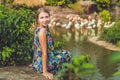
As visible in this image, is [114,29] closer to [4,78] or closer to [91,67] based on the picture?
[4,78]

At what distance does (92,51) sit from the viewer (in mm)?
11727

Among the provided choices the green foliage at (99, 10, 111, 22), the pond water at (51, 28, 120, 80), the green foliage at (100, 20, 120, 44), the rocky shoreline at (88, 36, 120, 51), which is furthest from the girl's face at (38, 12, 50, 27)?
the green foliage at (99, 10, 111, 22)

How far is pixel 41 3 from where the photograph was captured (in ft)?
69.1

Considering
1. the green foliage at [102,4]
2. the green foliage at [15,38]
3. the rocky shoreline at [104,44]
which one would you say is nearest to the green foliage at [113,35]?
the rocky shoreline at [104,44]

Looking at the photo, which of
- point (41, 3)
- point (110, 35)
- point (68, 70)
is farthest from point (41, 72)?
point (41, 3)

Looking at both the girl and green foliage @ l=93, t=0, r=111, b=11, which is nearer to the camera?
the girl

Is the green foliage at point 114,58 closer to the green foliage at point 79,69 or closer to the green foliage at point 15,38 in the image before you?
the green foliage at point 79,69

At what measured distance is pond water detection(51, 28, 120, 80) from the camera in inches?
325

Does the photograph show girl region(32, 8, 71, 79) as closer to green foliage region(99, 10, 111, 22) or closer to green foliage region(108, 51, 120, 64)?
green foliage region(108, 51, 120, 64)

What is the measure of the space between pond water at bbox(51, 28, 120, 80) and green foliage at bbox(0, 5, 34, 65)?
5.52 feet

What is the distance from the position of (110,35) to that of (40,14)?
27.8 feet

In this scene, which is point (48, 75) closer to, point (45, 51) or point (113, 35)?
point (45, 51)

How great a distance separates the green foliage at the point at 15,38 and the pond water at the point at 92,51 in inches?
66.2

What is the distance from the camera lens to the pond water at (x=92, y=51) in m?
8.26
